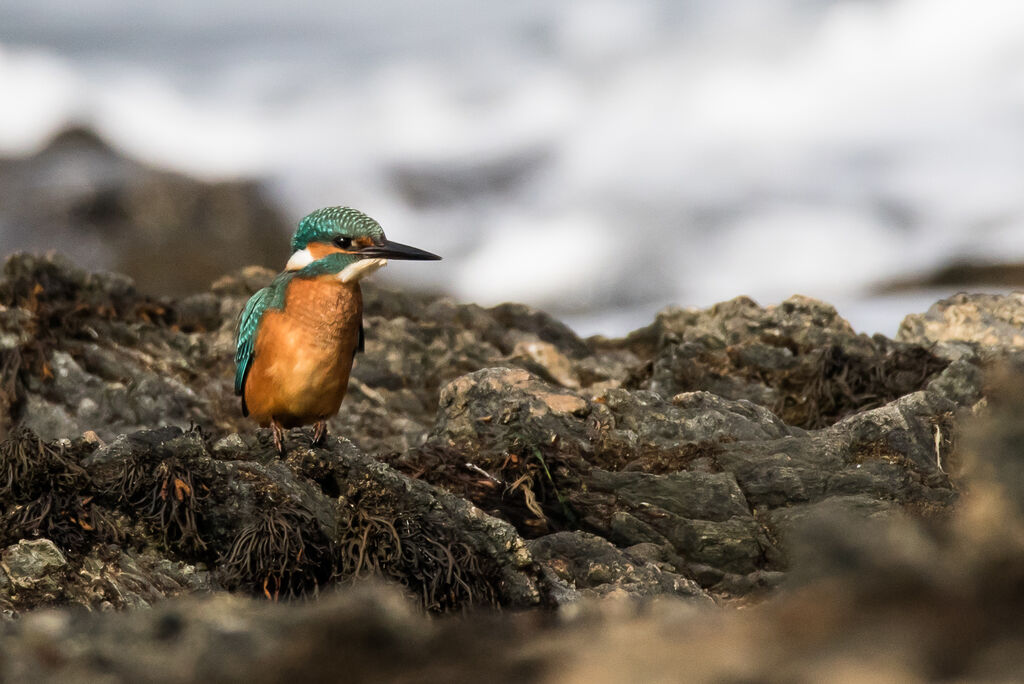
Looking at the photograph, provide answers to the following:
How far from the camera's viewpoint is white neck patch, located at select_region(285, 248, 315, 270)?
26.4ft

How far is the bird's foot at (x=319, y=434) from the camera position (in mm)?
6875

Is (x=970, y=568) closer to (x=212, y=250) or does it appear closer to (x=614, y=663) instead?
(x=614, y=663)

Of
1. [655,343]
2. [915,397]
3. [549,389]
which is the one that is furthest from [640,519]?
[655,343]

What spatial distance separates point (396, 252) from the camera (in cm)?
784

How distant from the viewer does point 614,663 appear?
6.91ft

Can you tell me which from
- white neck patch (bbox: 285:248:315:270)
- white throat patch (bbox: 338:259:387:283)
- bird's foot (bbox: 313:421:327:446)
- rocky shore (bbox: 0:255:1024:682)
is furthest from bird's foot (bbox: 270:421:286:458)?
white neck patch (bbox: 285:248:315:270)

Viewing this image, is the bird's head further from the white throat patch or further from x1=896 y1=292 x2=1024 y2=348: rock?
x1=896 y1=292 x2=1024 y2=348: rock

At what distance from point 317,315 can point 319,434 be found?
1114mm

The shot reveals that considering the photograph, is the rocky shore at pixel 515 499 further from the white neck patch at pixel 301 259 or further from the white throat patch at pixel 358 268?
the white neck patch at pixel 301 259

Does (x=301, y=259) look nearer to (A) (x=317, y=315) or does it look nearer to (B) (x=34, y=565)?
(A) (x=317, y=315)

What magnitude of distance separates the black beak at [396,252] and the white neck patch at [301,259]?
40 centimetres

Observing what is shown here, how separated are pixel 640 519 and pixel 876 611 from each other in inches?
197

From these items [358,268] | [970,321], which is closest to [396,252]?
[358,268]

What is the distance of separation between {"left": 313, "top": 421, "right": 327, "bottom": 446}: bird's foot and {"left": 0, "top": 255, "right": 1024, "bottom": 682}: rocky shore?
19 centimetres
